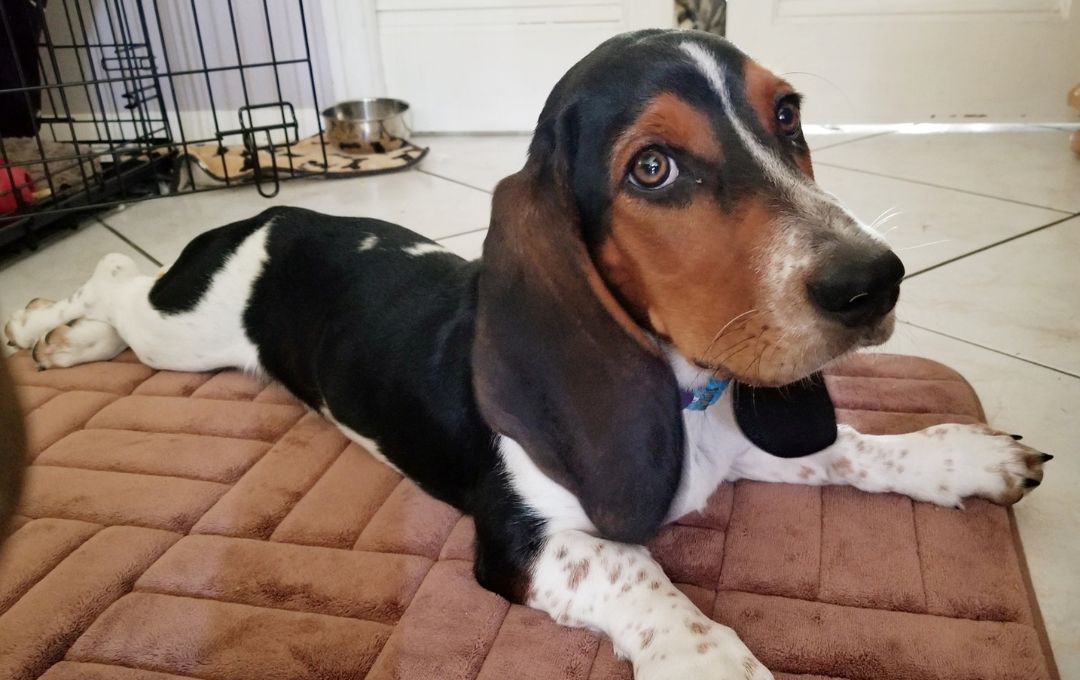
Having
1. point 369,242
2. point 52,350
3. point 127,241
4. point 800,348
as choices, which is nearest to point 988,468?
point 800,348

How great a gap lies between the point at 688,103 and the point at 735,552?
36.4 inches

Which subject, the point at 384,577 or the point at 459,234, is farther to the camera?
the point at 459,234

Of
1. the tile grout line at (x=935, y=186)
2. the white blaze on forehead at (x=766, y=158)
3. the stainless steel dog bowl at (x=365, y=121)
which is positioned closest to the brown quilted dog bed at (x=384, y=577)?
the white blaze on forehead at (x=766, y=158)

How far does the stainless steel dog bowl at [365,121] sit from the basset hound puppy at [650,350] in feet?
11.5

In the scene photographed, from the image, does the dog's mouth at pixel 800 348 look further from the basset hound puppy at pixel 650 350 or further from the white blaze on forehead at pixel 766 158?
the white blaze on forehead at pixel 766 158

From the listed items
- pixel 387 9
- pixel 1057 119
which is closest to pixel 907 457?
pixel 1057 119

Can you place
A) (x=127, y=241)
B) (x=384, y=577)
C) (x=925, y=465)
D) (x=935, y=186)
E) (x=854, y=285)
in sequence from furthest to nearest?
(x=935, y=186) < (x=127, y=241) < (x=925, y=465) < (x=384, y=577) < (x=854, y=285)

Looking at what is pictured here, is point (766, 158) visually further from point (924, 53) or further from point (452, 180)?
point (924, 53)

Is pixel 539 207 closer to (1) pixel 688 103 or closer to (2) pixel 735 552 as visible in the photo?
(1) pixel 688 103

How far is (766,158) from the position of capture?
153 cm

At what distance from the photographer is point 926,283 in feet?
10.6

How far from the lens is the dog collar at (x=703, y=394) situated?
177cm

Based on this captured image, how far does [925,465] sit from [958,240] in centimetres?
203

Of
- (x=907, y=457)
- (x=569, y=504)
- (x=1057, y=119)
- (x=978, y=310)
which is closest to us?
(x=569, y=504)
